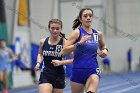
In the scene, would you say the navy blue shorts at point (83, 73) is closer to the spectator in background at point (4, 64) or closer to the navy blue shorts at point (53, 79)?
the navy blue shorts at point (53, 79)

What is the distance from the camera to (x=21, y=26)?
1994 cm

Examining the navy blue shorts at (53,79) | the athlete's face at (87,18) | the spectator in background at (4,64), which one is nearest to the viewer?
the athlete's face at (87,18)

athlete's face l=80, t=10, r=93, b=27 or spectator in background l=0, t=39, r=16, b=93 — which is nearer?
athlete's face l=80, t=10, r=93, b=27

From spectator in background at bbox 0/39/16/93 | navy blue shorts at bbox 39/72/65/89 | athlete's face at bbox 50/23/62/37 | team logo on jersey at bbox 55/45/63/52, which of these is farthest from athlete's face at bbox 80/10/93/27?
spectator in background at bbox 0/39/16/93

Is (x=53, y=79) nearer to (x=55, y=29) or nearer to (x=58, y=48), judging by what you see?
(x=58, y=48)

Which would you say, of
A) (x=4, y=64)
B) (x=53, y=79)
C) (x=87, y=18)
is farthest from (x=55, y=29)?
(x=4, y=64)

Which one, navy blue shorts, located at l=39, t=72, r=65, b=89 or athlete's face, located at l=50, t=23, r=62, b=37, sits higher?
athlete's face, located at l=50, t=23, r=62, b=37

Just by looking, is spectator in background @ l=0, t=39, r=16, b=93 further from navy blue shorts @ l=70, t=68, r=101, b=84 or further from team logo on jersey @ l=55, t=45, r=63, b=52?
navy blue shorts @ l=70, t=68, r=101, b=84

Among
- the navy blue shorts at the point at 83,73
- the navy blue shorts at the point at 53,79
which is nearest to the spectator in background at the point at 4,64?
the navy blue shorts at the point at 53,79

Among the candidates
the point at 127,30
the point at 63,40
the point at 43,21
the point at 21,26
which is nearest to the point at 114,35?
the point at 127,30

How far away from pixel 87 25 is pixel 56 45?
0.69 m

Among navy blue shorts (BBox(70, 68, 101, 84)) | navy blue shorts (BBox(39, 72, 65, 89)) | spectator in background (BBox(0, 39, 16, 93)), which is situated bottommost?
spectator in background (BBox(0, 39, 16, 93))

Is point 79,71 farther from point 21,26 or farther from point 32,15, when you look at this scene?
point 32,15

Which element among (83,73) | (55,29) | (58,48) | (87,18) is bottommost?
(83,73)
